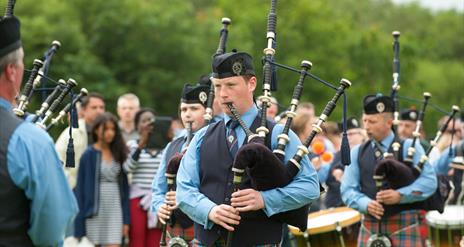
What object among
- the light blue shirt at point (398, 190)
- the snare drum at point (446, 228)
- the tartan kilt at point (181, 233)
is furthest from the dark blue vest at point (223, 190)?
the snare drum at point (446, 228)

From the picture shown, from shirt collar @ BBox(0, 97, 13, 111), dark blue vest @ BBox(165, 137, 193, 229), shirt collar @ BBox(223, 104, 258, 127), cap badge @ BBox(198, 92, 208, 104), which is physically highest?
cap badge @ BBox(198, 92, 208, 104)

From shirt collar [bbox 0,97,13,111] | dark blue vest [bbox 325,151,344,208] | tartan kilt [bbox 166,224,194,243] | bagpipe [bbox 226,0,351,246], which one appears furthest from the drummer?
shirt collar [bbox 0,97,13,111]

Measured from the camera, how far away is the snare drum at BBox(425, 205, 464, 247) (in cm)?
974

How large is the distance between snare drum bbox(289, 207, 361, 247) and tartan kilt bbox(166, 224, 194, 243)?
2011 millimetres

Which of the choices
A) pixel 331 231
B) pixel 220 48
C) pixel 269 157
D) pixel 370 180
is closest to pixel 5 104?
pixel 269 157

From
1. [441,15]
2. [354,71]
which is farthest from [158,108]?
[441,15]

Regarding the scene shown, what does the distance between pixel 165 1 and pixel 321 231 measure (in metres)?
32.1

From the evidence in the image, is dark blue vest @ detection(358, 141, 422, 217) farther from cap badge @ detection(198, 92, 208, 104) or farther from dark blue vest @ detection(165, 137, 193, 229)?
dark blue vest @ detection(165, 137, 193, 229)

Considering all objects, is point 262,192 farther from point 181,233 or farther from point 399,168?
point 399,168

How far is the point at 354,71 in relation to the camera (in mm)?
46969

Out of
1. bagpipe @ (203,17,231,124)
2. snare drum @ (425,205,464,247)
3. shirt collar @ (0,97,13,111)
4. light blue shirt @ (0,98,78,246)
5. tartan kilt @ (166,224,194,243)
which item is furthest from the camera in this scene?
snare drum @ (425,205,464,247)

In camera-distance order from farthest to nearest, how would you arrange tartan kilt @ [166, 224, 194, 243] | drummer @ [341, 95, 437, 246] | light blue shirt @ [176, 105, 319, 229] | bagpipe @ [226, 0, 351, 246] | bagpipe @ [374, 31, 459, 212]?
drummer @ [341, 95, 437, 246], bagpipe @ [374, 31, 459, 212], tartan kilt @ [166, 224, 194, 243], light blue shirt @ [176, 105, 319, 229], bagpipe @ [226, 0, 351, 246]

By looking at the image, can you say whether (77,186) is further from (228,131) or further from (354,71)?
(354,71)

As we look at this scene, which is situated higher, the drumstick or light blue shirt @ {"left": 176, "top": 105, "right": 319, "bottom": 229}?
light blue shirt @ {"left": 176, "top": 105, "right": 319, "bottom": 229}
